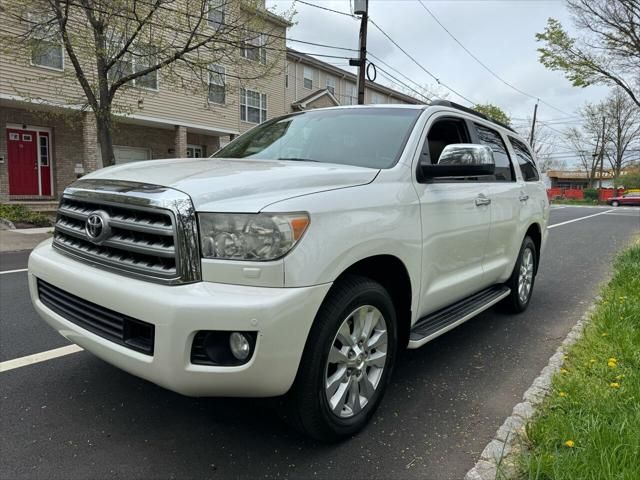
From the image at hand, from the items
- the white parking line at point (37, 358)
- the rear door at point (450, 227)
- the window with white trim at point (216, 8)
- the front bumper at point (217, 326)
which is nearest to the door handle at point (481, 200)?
the rear door at point (450, 227)

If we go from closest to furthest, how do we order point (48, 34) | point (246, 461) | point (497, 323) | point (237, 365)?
point (237, 365) < point (246, 461) < point (497, 323) < point (48, 34)

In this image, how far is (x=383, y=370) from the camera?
2799 millimetres

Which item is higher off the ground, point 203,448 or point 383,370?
point 383,370

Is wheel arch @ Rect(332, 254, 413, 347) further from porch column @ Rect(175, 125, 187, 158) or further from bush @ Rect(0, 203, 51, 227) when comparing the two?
porch column @ Rect(175, 125, 187, 158)

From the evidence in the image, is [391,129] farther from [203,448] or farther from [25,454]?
[25,454]

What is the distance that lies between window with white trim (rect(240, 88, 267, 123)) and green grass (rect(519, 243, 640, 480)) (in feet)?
66.0

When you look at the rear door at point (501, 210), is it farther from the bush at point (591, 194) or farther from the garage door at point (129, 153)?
the bush at point (591, 194)

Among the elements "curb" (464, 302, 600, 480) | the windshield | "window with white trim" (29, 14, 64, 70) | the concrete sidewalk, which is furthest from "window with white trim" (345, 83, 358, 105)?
"curb" (464, 302, 600, 480)

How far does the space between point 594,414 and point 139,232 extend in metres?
2.48

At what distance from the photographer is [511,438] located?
256 centimetres

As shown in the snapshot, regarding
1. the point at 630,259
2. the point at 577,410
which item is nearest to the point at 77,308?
the point at 577,410

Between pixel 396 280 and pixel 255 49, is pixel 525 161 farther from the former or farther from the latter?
pixel 255 49

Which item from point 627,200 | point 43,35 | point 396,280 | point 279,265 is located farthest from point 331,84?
point 627,200

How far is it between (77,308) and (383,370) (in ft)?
→ 5.48
